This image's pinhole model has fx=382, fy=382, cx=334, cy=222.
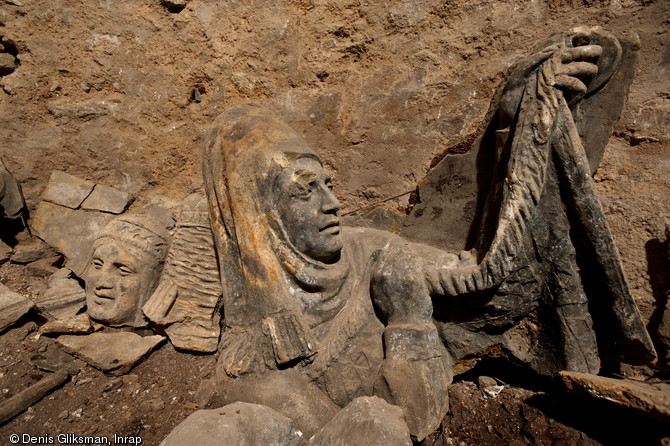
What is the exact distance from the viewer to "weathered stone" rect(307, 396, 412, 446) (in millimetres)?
1558

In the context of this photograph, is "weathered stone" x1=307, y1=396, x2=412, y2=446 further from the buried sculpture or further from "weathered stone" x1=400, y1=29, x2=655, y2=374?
"weathered stone" x1=400, y1=29, x2=655, y2=374

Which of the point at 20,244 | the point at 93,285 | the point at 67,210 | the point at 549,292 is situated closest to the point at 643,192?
the point at 549,292

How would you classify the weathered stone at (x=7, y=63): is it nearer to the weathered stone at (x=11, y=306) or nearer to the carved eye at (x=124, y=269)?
the weathered stone at (x=11, y=306)

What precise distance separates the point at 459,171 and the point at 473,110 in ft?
1.25

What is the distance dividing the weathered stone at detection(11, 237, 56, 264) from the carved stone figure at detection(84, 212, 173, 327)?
21.0 inches

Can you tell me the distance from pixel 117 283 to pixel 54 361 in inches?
24.3

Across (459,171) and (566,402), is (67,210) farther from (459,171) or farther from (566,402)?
(566,402)

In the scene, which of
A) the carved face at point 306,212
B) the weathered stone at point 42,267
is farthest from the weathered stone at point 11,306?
the carved face at point 306,212

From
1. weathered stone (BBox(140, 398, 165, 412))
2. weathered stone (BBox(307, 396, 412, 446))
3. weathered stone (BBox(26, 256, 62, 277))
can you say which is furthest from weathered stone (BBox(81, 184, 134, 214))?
weathered stone (BBox(307, 396, 412, 446))

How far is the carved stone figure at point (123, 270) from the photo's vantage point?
2475mm

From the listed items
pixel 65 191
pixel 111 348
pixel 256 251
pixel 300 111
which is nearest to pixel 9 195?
pixel 65 191

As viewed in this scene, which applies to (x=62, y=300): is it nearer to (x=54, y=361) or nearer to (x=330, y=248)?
(x=54, y=361)

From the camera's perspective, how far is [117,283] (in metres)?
2.47

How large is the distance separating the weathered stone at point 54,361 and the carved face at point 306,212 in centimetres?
170
